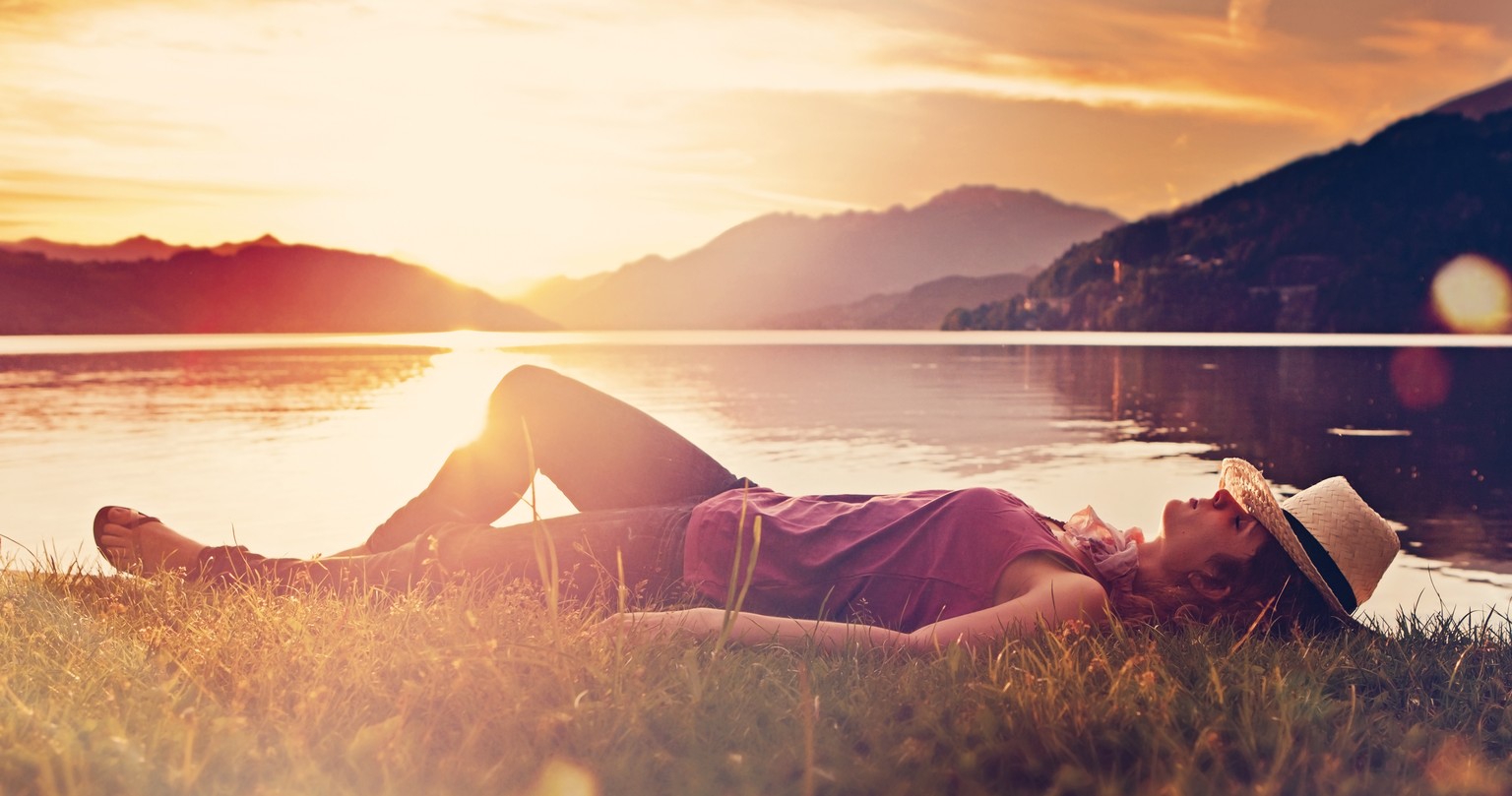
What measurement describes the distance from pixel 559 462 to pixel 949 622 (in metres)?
1.77

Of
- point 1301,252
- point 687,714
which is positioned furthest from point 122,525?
point 1301,252

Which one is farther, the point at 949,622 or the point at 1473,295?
the point at 1473,295

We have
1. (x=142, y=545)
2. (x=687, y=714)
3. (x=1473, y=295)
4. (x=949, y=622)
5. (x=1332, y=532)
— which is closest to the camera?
(x=687, y=714)

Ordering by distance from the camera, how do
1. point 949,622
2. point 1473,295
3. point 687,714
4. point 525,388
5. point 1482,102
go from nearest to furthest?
point 687,714
point 949,622
point 525,388
point 1473,295
point 1482,102

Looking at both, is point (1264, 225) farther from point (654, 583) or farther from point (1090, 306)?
point (654, 583)

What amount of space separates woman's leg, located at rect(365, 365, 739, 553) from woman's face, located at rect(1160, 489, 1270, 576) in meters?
1.65

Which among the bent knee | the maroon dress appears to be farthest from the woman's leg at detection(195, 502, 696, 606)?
the bent knee

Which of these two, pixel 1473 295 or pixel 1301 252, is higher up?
pixel 1301 252

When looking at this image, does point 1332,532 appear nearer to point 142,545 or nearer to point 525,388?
point 525,388

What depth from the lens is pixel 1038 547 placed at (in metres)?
3.13

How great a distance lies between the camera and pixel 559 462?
411 centimetres

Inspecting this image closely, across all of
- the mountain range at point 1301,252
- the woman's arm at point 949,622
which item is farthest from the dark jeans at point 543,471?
the mountain range at point 1301,252

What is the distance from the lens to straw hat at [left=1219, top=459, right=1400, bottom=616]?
3330mm

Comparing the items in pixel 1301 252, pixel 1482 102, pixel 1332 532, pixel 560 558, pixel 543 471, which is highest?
pixel 1482 102
